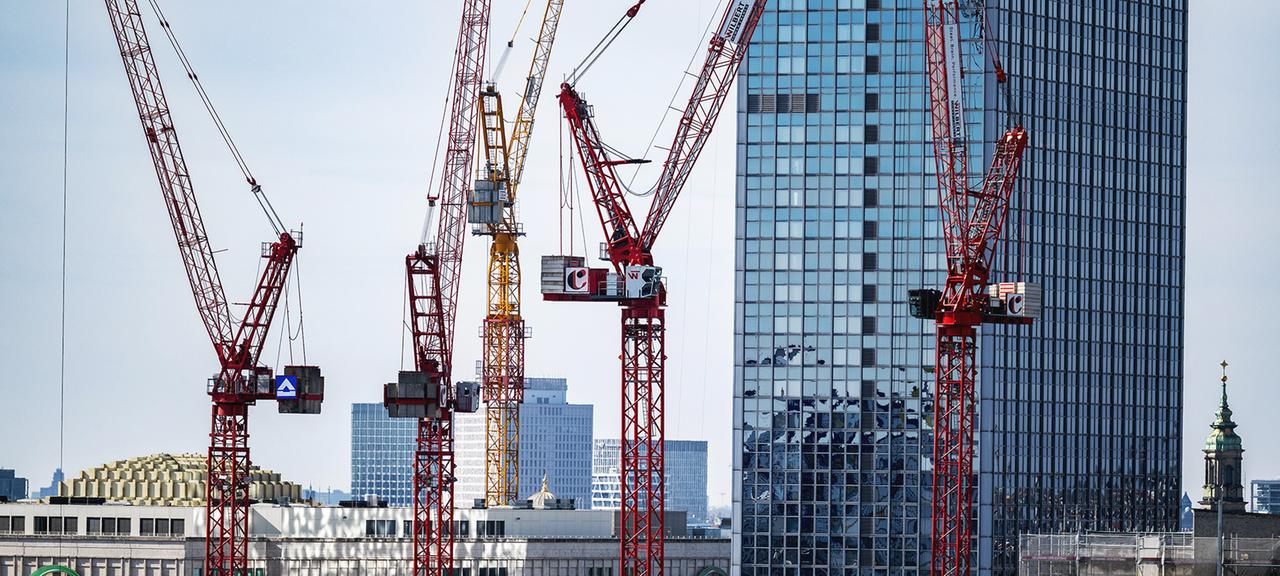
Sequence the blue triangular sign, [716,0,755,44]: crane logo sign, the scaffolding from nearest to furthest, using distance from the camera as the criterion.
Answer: the scaffolding, [716,0,755,44]: crane logo sign, the blue triangular sign

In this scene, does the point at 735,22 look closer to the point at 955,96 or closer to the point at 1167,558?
the point at 955,96

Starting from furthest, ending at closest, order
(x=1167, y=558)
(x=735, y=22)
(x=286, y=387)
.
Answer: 1. (x=286, y=387)
2. (x=735, y=22)
3. (x=1167, y=558)

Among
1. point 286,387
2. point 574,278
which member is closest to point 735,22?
point 574,278

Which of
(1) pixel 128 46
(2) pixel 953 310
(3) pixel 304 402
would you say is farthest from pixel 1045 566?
(1) pixel 128 46

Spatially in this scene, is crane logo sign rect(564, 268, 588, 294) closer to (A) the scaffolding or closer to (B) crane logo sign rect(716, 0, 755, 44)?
(B) crane logo sign rect(716, 0, 755, 44)

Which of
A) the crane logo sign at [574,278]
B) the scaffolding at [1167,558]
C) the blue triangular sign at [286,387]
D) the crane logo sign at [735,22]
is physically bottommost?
the scaffolding at [1167,558]

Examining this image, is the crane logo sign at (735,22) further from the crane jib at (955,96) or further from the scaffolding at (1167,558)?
the scaffolding at (1167,558)

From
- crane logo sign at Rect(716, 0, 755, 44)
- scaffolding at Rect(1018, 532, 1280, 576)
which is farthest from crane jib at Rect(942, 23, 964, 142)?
scaffolding at Rect(1018, 532, 1280, 576)

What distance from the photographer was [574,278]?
17762 centimetres

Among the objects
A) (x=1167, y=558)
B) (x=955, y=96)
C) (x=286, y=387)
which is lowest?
(x=1167, y=558)

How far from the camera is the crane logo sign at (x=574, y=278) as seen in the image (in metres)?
178

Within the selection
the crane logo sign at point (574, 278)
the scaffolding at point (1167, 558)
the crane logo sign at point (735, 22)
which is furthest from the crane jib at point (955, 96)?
the scaffolding at point (1167, 558)

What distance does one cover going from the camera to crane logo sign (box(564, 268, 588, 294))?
582 feet

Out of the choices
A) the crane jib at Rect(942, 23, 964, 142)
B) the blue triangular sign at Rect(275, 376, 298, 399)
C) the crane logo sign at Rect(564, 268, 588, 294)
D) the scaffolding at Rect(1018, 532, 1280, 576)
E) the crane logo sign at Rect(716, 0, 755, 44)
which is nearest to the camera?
the scaffolding at Rect(1018, 532, 1280, 576)
